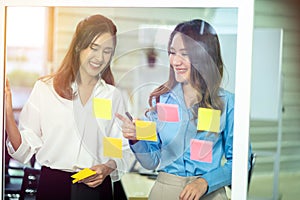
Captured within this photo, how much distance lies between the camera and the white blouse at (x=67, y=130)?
1.69 meters

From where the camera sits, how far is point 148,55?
165 cm

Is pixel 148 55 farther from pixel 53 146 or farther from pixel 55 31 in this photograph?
pixel 53 146

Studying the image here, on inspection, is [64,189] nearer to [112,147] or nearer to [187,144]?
[112,147]

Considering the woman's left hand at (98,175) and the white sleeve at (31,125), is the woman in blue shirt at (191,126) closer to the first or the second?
the woman's left hand at (98,175)

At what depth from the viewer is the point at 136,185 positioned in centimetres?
168

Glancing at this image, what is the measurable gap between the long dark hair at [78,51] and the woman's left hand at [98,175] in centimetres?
29

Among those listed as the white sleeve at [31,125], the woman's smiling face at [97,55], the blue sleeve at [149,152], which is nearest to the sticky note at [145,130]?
the blue sleeve at [149,152]

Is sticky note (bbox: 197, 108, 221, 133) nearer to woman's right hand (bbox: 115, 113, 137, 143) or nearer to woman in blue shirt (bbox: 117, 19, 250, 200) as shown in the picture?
woman in blue shirt (bbox: 117, 19, 250, 200)

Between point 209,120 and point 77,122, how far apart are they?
0.50 m

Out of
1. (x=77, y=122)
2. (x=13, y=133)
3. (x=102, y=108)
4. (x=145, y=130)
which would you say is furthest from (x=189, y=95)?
(x=13, y=133)

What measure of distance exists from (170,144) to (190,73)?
10.6 inches

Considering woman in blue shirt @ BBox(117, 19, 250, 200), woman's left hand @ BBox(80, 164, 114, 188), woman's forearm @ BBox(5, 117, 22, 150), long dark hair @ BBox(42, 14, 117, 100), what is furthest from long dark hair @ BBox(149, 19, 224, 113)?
woman's forearm @ BBox(5, 117, 22, 150)

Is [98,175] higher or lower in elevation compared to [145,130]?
lower

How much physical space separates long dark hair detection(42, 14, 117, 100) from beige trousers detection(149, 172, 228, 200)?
406 millimetres
